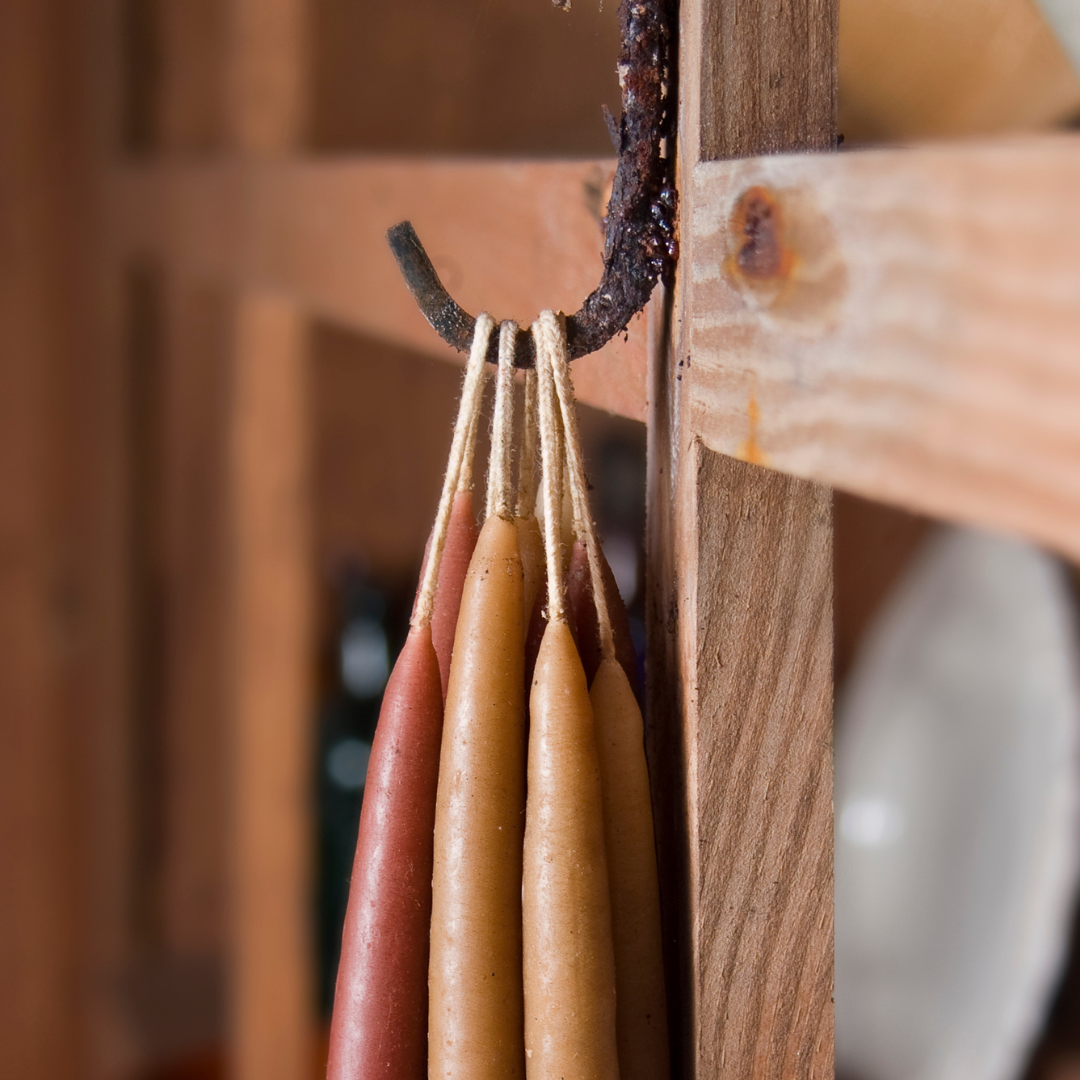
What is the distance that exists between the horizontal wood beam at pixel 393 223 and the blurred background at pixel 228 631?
7cm

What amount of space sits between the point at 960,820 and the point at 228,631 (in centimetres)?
66

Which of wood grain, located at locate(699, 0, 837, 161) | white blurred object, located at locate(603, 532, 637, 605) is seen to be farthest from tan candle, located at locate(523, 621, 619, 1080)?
white blurred object, located at locate(603, 532, 637, 605)

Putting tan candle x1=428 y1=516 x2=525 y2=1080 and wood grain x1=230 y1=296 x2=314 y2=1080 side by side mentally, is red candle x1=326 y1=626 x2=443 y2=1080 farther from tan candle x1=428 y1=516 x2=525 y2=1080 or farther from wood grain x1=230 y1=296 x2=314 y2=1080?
wood grain x1=230 y1=296 x2=314 y2=1080

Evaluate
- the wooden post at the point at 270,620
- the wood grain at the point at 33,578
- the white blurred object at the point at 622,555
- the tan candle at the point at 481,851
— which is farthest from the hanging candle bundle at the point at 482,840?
the wood grain at the point at 33,578

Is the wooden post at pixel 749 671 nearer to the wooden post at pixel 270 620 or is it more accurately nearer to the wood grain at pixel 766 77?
the wood grain at pixel 766 77

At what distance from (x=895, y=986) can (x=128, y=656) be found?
831 mm

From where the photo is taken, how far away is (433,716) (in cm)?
26

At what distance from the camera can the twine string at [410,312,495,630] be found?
0.26 meters

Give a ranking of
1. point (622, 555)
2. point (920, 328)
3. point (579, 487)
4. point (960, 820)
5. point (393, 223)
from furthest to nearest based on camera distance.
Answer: point (622, 555), point (960, 820), point (393, 223), point (579, 487), point (920, 328)

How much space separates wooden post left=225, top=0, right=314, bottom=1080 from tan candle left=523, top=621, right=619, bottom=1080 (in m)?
0.52

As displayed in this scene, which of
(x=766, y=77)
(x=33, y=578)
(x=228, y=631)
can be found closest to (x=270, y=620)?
(x=228, y=631)

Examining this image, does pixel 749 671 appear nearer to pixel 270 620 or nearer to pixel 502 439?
pixel 502 439

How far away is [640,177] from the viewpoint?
253 millimetres

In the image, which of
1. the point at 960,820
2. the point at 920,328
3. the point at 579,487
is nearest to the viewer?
the point at 920,328
